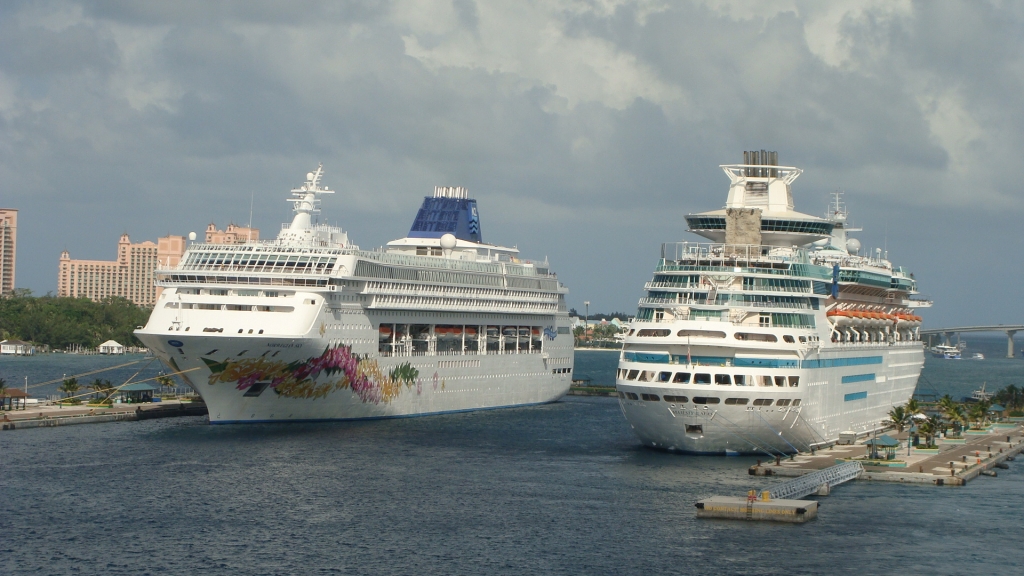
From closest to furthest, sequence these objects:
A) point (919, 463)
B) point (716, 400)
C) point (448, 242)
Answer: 1. point (716, 400)
2. point (919, 463)
3. point (448, 242)

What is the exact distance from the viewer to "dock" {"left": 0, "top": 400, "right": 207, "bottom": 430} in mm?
67750

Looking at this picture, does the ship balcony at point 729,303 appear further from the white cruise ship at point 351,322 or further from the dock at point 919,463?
the white cruise ship at point 351,322

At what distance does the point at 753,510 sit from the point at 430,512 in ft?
36.5

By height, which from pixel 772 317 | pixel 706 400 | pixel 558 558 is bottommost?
pixel 558 558

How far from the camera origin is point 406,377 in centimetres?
7456

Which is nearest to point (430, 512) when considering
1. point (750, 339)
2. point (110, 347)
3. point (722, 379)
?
point (722, 379)

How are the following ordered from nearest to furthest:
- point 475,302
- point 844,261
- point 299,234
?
point 844,261 → point 299,234 → point 475,302

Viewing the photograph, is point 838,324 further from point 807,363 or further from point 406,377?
point 406,377

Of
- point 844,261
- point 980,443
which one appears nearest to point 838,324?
point 844,261

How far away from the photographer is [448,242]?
82500 millimetres

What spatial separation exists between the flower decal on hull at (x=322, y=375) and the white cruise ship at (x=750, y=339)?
1807cm

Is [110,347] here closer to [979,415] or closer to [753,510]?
[979,415]

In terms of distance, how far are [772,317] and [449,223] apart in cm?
3493

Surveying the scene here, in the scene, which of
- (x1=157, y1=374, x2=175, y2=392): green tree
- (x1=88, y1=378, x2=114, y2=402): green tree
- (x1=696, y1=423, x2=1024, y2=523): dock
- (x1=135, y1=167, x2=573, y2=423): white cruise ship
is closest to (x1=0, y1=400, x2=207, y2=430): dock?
(x1=88, y1=378, x2=114, y2=402): green tree
